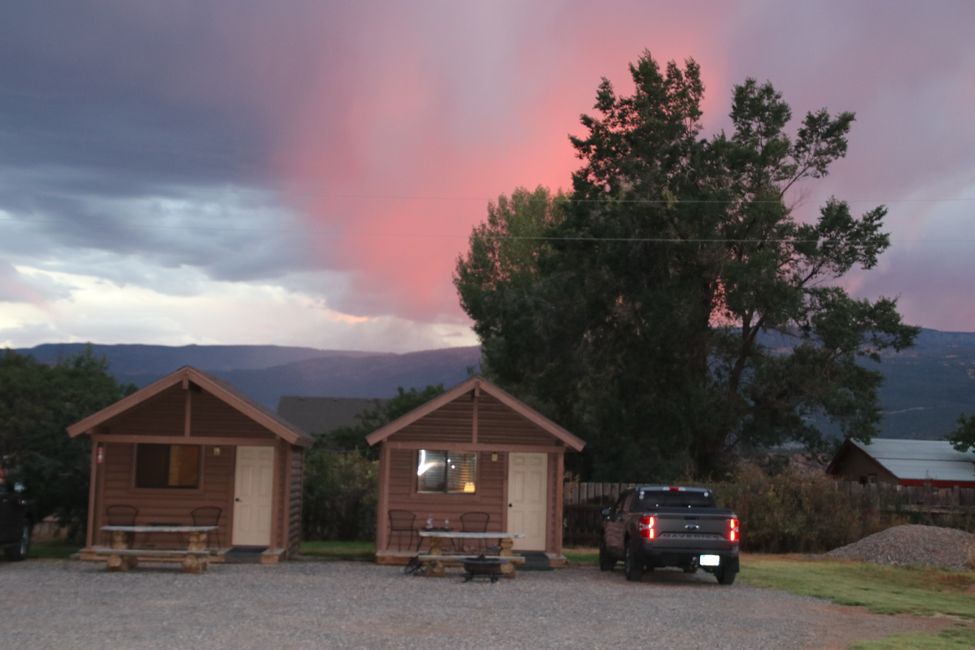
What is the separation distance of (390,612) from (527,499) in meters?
9.85

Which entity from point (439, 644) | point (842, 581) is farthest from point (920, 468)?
point (439, 644)

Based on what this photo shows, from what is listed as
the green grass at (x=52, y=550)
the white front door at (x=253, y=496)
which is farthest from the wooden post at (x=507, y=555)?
the green grass at (x=52, y=550)

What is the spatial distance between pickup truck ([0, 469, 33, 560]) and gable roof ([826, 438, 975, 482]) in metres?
29.0

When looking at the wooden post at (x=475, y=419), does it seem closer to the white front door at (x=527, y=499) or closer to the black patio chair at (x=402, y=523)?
the white front door at (x=527, y=499)

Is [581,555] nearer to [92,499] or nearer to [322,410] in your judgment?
[92,499]

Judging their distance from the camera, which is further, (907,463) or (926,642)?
(907,463)

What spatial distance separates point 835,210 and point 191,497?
25.6 metres

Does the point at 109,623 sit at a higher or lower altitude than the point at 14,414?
lower

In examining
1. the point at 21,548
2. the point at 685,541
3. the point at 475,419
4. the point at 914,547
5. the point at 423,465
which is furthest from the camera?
the point at 914,547

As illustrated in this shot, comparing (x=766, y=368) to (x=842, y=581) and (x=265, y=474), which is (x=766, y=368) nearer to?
(x=842, y=581)

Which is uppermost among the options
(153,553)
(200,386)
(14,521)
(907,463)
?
(200,386)

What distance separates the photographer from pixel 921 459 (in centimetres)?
4562

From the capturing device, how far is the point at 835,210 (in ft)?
133

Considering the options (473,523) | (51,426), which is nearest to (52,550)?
(51,426)
